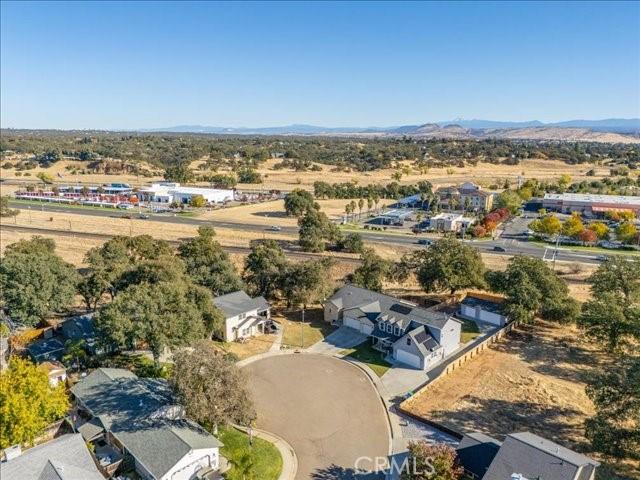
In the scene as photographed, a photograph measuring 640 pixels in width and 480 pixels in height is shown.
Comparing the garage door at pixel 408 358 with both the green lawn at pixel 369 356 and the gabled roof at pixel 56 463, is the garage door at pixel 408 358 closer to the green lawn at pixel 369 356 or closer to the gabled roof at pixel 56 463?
the green lawn at pixel 369 356

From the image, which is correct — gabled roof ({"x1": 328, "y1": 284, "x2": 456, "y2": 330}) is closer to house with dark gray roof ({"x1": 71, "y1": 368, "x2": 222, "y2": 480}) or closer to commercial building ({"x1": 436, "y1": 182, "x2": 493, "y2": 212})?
house with dark gray roof ({"x1": 71, "y1": 368, "x2": 222, "y2": 480})

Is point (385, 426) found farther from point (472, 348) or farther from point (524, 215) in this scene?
point (524, 215)

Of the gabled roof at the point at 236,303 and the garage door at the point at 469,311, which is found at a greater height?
the gabled roof at the point at 236,303

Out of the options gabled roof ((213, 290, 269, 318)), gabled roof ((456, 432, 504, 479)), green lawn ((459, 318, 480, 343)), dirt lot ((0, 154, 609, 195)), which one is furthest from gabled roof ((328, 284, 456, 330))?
dirt lot ((0, 154, 609, 195))

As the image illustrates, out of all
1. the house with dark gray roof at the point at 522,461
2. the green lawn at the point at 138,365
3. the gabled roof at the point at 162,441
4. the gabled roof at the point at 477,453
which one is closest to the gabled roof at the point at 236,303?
the green lawn at the point at 138,365

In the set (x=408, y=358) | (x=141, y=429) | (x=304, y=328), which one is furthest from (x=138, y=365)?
(x=408, y=358)

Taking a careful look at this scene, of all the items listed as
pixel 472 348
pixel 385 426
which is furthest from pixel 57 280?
pixel 472 348

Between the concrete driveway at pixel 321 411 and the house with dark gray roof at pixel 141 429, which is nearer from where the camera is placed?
the house with dark gray roof at pixel 141 429

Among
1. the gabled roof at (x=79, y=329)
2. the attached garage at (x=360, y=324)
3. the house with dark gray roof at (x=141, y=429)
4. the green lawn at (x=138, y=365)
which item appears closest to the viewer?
the house with dark gray roof at (x=141, y=429)
